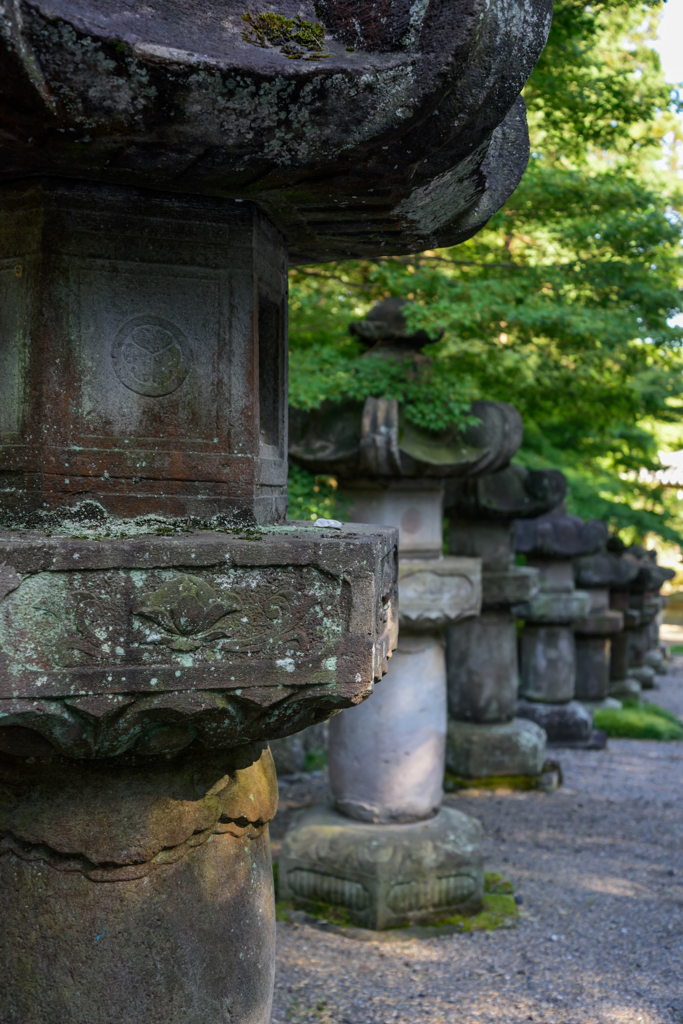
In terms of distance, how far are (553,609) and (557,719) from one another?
1.14 metres

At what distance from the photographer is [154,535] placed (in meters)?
2.08

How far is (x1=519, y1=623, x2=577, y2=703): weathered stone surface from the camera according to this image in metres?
9.13

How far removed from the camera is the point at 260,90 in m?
1.80

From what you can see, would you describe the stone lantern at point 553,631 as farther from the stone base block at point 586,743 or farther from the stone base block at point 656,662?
Answer: the stone base block at point 656,662

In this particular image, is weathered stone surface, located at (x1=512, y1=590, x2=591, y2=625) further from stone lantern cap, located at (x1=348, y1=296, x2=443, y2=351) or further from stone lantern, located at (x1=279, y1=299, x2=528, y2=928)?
stone lantern cap, located at (x1=348, y1=296, x2=443, y2=351)

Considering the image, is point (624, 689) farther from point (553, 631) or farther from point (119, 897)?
point (119, 897)

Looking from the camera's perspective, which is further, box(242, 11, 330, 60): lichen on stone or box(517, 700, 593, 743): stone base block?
box(517, 700, 593, 743): stone base block

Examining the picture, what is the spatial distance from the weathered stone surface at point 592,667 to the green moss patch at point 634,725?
254 millimetres

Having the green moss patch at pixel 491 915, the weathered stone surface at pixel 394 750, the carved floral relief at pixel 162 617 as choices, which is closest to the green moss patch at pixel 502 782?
the green moss patch at pixel 491 915

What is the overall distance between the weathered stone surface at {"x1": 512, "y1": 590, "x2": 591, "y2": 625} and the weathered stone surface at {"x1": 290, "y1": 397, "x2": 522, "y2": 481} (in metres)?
4.20

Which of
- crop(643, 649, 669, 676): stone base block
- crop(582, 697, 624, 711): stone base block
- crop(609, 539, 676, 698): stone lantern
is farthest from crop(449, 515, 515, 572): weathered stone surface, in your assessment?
crop(643, 649, 669, 676): stone base block

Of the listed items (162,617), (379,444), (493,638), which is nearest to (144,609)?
(162,617)

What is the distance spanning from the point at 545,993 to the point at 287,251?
3.23 metres

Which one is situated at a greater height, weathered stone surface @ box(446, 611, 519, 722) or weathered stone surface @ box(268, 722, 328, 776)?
weathered stone surface @ box(446, 611, 519, 722)
